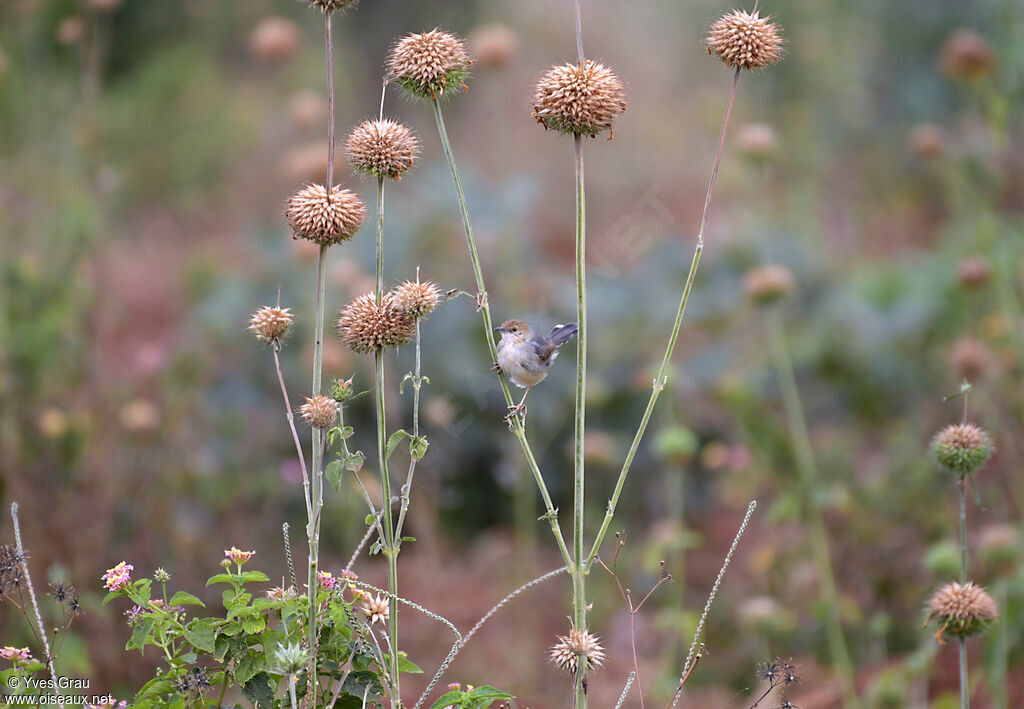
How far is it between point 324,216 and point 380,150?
7.8 inches

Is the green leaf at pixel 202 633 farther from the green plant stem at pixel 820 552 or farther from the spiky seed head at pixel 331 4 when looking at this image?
the green plant stem at pixel 820 552

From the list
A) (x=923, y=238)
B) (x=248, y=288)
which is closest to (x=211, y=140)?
(x=248, y=288)

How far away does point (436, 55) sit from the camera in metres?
2.14

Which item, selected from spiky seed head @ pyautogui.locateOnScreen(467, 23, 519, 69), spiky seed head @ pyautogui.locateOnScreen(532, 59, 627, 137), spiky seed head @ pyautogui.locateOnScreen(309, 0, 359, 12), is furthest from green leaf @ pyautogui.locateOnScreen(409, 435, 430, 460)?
spiky seed head @ pyautogui.locateOnScreen(467, 23, 519, 69)

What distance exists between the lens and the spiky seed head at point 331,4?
2.02 m

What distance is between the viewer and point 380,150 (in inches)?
82.3

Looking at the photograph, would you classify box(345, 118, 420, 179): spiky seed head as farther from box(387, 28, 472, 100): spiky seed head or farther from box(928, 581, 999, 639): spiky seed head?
box(928, 581, 999, 639): spiky seed head

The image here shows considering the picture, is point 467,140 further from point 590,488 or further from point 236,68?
point 590,488

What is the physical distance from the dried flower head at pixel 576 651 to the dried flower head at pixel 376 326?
2.19 ft

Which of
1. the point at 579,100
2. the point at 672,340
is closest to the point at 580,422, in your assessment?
the point at 672,340

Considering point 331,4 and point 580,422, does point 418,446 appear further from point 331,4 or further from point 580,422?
point 331,4

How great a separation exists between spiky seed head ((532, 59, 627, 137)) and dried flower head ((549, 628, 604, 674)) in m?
0.97

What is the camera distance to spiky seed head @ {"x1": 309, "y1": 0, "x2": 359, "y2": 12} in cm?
202

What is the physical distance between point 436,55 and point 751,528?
4.18 metres
